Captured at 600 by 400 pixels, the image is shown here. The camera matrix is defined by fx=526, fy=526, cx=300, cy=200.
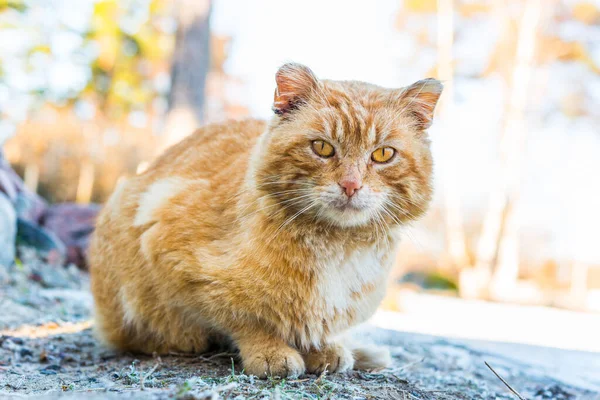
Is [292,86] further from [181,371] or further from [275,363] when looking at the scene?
[181,371]

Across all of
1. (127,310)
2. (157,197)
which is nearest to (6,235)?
(127,310)

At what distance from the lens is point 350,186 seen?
90.8 inches

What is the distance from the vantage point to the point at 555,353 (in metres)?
4.35

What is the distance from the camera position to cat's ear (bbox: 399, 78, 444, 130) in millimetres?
2729

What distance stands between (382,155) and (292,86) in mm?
599

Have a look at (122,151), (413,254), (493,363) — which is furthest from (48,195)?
(493,363)

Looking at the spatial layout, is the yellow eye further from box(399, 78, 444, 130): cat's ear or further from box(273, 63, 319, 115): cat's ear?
box(273, 63, 319, 115): cat's ear

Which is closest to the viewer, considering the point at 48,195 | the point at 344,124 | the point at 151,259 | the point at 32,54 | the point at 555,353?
the point at 344,124

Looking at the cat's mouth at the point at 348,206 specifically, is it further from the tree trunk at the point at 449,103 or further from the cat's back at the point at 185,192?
the tree trunk at the point at 449,103

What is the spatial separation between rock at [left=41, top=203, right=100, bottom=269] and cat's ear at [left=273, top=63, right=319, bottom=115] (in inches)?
218

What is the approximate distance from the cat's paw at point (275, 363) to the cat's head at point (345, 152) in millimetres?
652

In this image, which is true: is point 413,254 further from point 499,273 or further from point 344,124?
point 344,124

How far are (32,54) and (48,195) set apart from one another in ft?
29.4

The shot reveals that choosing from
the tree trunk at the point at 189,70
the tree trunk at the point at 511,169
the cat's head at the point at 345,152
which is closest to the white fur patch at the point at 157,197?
the cat's head at the point at 345,152
